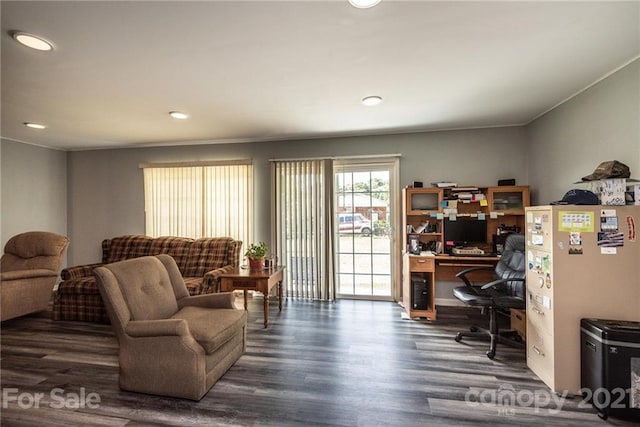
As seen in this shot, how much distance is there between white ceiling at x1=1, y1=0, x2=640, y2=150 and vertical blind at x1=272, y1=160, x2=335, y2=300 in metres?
0.97

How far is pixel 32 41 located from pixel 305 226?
3.30 meters

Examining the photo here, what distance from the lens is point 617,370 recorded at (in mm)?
1796

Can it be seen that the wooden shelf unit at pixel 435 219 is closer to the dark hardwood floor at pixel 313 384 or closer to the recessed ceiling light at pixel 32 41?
the dark hardwood floor at pixel 313 384

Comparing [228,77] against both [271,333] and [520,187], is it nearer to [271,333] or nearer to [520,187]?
[271,333]

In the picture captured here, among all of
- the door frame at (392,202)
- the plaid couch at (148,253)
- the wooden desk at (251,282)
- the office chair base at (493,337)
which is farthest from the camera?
the door frame at (392,202)

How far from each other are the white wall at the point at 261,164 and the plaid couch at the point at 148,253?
0.62m

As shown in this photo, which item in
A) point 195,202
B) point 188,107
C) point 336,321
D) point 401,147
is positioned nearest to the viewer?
point 188,107

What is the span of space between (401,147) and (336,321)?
2.62 meters

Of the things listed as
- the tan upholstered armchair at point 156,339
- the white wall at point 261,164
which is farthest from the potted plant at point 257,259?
the tan upholstered armchair at point 156,339

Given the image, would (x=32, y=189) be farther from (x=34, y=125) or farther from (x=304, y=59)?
(x=304, y=59)

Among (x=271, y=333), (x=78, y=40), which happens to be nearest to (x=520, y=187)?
(x=271, y=333)

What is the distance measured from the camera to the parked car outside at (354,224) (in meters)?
4.33

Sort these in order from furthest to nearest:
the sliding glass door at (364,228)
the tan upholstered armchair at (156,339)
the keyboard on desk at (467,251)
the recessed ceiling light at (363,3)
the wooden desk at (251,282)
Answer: the sliding glass door at (364,228), the keyboard on desk at (467,251), the wooden desk at (251,282), the tan upholstered armchair at (156,339), the recessed ceiling light at (363,3)

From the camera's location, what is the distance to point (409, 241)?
3.79 metres
